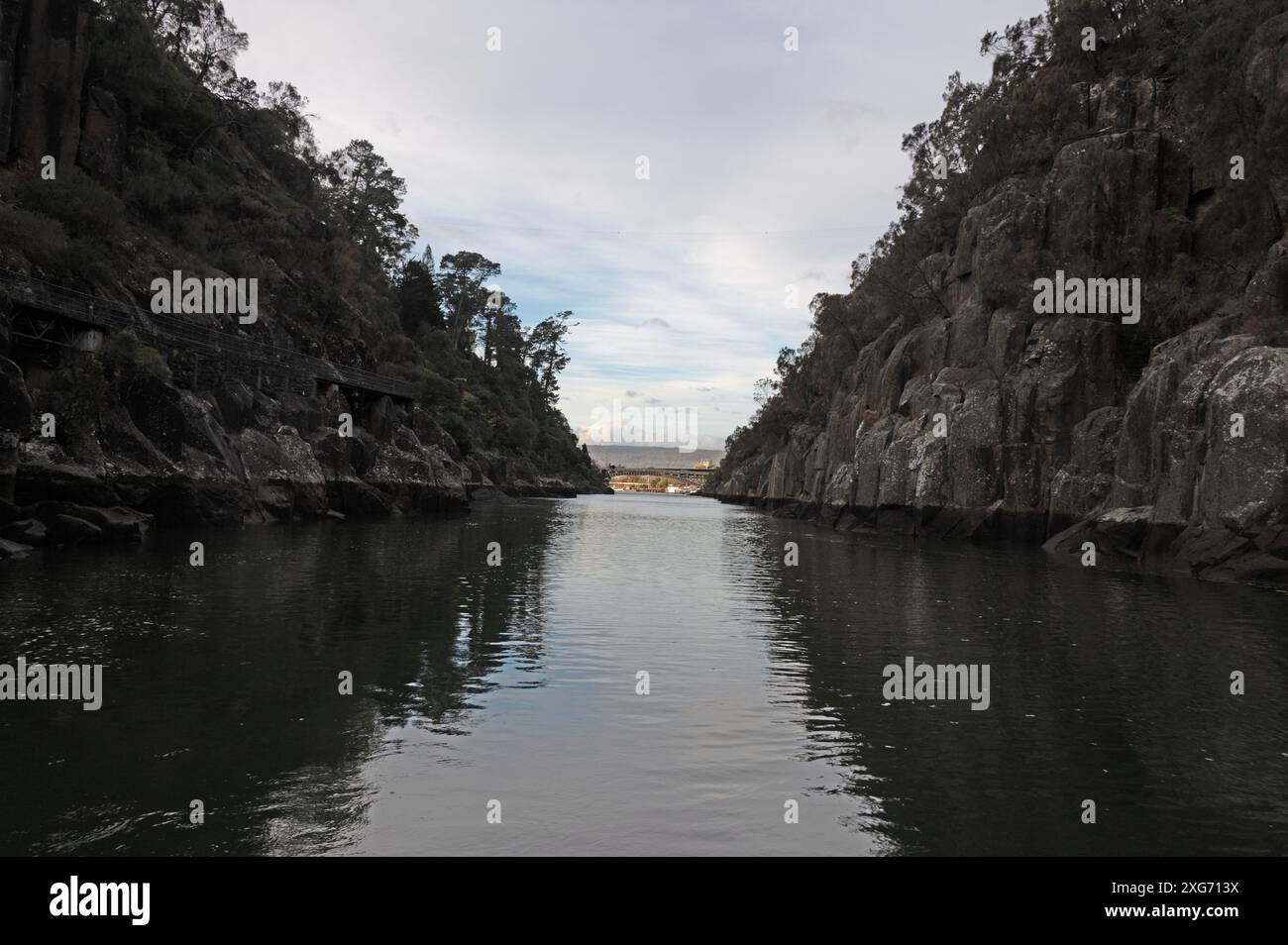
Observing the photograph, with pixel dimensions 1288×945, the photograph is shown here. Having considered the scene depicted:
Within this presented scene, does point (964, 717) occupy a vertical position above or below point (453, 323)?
below

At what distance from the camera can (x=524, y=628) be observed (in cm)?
1619

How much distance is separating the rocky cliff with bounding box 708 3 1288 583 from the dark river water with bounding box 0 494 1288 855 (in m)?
7.53

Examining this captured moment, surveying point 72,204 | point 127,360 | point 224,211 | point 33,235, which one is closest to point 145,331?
point 127,360

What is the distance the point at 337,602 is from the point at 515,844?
13.2 meters

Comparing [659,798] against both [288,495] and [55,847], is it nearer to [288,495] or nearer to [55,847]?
[55,847]

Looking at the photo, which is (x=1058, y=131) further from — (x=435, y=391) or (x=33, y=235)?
(x=435, y=391)

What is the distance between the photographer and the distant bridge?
105ft

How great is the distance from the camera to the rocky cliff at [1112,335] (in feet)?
88.2

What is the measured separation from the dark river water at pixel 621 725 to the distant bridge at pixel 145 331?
15.9 metres

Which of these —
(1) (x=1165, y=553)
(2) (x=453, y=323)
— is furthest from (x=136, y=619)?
(2) (x=453, y=323)

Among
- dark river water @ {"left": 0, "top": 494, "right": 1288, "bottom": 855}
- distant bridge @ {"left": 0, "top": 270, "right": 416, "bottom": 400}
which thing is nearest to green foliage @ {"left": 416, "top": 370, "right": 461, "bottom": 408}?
distant bridge @ {"left": 0, "top": 270, "right": 416, "bottom": 400}

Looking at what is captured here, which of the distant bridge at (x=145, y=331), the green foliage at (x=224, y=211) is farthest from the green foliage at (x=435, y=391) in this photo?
the distant bridge at (x=145, y=331)

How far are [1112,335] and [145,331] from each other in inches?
1843

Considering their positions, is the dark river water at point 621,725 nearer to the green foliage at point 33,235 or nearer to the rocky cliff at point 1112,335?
the rocky cliff at point 1112,335
